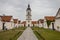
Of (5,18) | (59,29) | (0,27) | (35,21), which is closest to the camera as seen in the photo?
(59,29)

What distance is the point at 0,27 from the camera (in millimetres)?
52594

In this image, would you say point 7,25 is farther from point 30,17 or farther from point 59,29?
point 30,17

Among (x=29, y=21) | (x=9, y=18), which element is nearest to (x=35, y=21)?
(x=29, y=21)

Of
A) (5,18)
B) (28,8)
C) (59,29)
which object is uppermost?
(28,8)

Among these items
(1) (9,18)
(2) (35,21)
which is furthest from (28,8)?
(1) (9,18)

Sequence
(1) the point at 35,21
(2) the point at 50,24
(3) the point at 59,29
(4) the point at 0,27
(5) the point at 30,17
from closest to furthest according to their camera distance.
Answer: (3) the point at 59,29, (4) the point at 0,27, (2) the point at 50,24, (5) the point at 30,17, (1) the point at 35,21

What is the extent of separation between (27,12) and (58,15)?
7489 cm

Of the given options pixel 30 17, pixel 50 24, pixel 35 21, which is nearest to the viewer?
pixel 50 24

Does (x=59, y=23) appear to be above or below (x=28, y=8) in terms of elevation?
below

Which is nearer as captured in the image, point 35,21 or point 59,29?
point 59,29

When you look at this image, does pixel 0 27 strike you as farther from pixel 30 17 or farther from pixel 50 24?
pixel 30 17

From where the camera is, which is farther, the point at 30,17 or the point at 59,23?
the point at 30,17

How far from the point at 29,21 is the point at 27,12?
25.2 ft

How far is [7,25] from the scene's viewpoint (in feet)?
204
